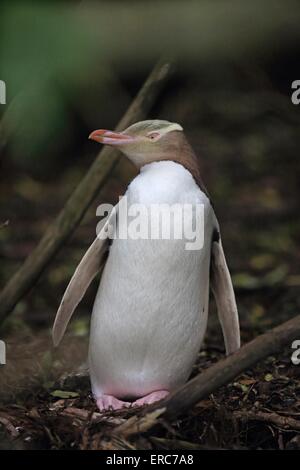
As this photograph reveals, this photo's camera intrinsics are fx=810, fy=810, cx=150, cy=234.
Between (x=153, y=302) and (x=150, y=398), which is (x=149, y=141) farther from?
(x=150, y=398)

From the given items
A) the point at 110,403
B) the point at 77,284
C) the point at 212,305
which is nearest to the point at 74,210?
the point at 77,284

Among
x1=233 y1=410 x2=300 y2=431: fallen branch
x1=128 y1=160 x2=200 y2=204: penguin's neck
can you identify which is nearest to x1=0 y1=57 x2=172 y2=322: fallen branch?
x1=128 y1=160 x2=200 y2=204: penguin's neck

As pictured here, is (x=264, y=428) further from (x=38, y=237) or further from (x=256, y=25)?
(x=38, y=237)

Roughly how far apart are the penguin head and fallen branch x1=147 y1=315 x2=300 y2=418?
2.20 feet

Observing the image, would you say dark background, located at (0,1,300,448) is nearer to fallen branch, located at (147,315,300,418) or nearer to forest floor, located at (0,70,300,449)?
forest floor, located at (0,70,300,449)

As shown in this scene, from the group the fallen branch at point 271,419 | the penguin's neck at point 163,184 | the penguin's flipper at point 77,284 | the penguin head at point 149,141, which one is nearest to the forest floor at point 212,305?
the fallen branch at point 271,419

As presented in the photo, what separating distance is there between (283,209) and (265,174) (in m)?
0.79

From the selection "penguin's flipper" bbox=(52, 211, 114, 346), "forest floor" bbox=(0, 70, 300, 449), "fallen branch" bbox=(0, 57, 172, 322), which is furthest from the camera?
"fallen branch" bbox=(0, 57, 172, 322)

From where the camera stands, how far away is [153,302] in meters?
2.24

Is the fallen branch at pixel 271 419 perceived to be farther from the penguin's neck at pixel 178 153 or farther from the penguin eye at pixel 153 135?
the penguin eye at pixel 153 135

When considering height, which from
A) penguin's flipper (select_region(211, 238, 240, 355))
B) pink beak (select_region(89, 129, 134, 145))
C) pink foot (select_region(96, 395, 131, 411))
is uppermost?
pink beak (select_region(89, 129, 134, 145))

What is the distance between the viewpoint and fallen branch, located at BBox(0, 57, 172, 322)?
2.61 meters

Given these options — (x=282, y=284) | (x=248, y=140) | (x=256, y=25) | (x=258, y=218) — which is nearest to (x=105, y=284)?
(x=256, y=25)

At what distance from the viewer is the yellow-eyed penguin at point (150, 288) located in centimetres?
222
